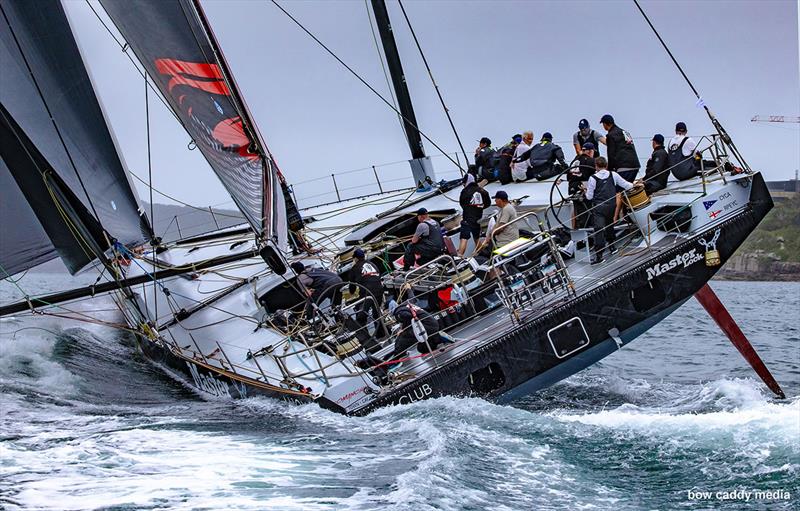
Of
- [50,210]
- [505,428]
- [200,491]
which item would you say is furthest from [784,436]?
[50,210]

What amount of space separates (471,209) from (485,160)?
2.88 metres

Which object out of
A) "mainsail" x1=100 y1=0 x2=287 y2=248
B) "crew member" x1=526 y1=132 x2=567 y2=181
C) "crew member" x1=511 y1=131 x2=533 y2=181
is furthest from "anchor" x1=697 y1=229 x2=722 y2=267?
"mainsail" x1=100 y1=0 x2=287 y2=248

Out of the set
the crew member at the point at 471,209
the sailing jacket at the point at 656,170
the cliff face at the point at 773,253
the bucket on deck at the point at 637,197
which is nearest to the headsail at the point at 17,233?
the crew member at the point at 471,209

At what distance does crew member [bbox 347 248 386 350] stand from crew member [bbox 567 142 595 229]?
2375 mm

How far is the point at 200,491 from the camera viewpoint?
743 centimetres

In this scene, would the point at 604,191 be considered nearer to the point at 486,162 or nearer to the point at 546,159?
the point at 546,159

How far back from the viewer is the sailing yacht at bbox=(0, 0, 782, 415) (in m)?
10.1

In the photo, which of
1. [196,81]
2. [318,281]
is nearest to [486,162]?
[318,281]

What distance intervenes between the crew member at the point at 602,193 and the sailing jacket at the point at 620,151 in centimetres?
106

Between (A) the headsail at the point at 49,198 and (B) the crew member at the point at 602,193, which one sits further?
(A) the headsail at the point at 49,198

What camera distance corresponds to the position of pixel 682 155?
12.1 m

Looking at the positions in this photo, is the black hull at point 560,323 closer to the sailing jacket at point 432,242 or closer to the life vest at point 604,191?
the life vest at point 604,191

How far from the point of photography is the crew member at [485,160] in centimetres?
1477

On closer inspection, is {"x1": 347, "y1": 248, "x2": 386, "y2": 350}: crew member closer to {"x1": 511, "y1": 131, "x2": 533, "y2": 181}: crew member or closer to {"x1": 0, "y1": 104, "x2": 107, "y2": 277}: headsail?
{"x1": 0, "y1": 104, "x2": 107, "y2": 277}: headsail
